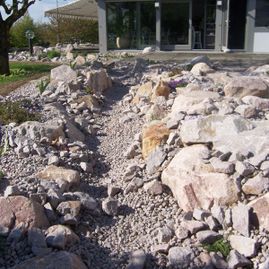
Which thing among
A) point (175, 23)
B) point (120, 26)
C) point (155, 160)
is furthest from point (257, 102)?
point (120, 26)

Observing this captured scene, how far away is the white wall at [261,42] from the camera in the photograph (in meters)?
17.5

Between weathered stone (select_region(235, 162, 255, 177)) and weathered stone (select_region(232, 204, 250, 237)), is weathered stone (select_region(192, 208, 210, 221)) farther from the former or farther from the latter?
weathered stone (select_region(235, 162, 255, 177))

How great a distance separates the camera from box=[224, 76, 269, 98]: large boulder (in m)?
6.94

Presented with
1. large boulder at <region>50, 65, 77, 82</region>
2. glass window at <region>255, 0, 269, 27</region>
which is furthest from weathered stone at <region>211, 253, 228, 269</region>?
glass window at <region>255, 0, 269, 27</region>

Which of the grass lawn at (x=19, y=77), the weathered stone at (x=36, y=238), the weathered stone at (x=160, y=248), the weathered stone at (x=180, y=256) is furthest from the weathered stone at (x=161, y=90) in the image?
the weathered stone at (x=36, y=238)

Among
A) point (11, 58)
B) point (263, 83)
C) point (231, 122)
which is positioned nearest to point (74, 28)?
point (11, 58)

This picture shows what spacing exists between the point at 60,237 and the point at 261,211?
70.5 inches

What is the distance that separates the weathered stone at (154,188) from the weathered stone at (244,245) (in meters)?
1.11

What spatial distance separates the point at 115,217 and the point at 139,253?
2.41 feet

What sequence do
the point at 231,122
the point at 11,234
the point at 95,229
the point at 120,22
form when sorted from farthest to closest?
the point at 120,22
the point at 231,122
the point at 95,229
the point at 11,234

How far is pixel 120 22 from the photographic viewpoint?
20.2m

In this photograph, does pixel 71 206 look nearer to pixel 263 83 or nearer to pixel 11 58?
pixel 263 83

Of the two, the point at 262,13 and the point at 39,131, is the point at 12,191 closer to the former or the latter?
the point at 39,131

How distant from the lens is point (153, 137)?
18.6ft
